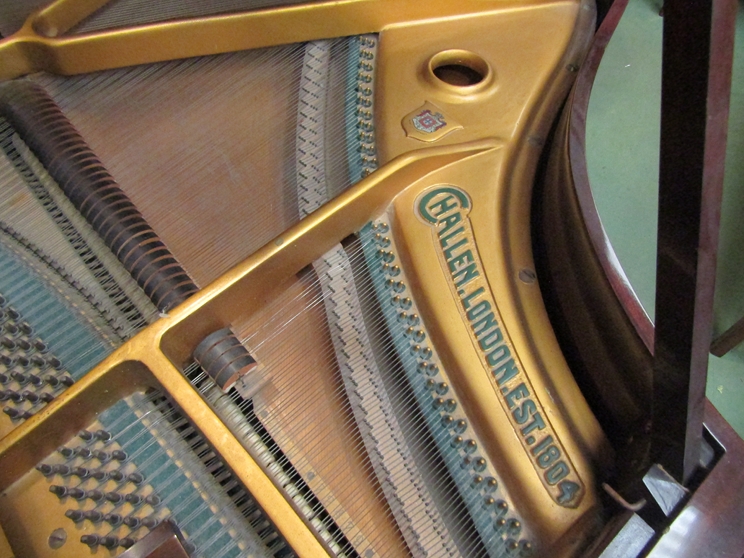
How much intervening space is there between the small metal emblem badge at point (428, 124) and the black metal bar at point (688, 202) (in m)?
0.86

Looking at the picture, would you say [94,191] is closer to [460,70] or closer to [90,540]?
[90,540]

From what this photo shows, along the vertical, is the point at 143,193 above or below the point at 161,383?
above

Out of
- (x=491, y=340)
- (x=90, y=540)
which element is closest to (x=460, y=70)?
(x=491, y=340)

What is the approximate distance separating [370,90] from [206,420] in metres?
1.20

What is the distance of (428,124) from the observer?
1.78 m

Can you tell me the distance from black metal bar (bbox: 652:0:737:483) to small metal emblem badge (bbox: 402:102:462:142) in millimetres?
858

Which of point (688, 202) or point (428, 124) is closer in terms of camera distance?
point (688, 202)

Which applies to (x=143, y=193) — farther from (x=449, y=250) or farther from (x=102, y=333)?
(x=449, y=250)

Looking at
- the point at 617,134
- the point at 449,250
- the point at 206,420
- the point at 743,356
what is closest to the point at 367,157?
the point at 449,250

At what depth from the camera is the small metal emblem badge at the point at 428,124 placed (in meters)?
1.76

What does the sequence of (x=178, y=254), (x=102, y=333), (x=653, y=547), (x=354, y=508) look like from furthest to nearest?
(x=178, y=254) < (x=102, y=333) < (x=354, y=508) < (x=653, y=547)

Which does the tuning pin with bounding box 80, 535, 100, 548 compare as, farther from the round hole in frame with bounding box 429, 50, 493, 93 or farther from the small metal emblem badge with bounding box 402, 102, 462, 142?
the round hole in frame with bounding box 429, 50, 493, 93

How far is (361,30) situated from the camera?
2.05 metres

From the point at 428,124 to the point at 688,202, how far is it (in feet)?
3.15
